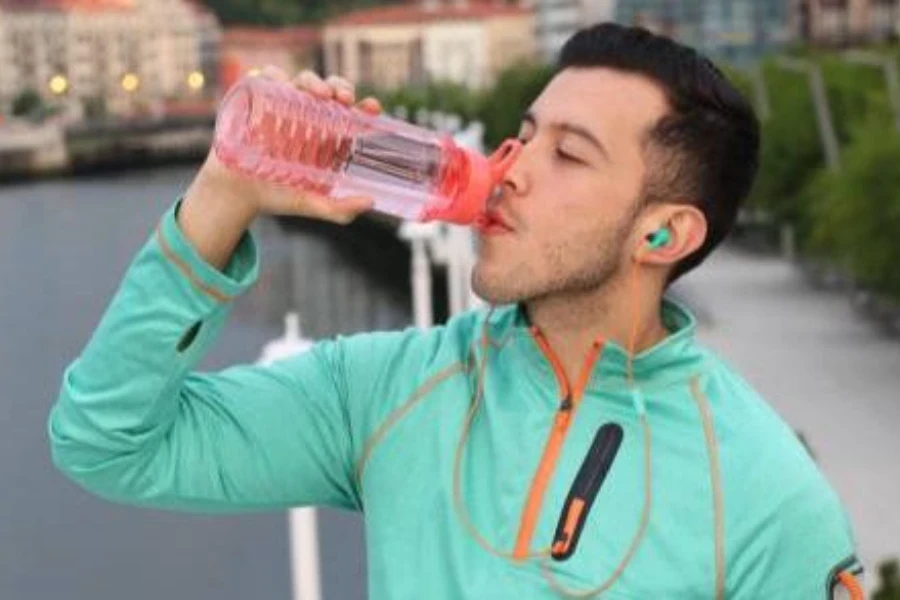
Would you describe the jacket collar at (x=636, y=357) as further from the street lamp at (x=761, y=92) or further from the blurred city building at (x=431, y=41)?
the blurred city building at (x=431, y=41)

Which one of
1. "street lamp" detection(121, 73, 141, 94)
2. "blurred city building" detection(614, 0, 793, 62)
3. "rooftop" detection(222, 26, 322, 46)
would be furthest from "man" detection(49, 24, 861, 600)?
"street lamp" detection(121, 73, 141, 94)

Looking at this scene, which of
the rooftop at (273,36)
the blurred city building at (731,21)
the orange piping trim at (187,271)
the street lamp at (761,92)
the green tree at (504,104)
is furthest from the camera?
the rooftop at (273,36)

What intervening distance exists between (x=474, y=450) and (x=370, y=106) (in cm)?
19

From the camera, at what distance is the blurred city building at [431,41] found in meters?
59.6

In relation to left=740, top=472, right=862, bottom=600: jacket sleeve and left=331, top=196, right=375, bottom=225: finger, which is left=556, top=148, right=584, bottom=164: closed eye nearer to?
left=331, top=196, right=375, bottom=225: finger

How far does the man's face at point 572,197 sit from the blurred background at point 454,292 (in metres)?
0.17

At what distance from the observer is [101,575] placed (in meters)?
9.23

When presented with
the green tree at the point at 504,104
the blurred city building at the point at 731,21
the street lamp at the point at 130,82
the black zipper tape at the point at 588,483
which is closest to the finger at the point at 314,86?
the black zipper tape at the point at 588,483

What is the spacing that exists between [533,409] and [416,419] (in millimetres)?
67

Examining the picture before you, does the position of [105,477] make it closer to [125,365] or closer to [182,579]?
[125,365]

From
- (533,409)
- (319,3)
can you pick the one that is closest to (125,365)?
(533,409)

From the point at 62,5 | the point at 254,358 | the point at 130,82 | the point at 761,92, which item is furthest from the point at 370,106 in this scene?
the point at 62,5

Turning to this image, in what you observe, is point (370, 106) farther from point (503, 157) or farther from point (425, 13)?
point (425, 13)

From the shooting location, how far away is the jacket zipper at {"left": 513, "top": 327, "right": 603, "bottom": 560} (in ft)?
3.59
